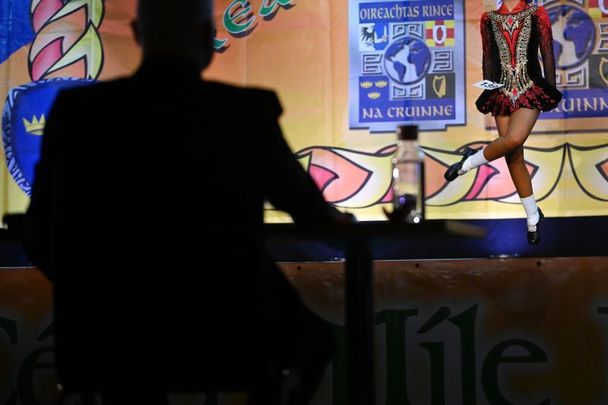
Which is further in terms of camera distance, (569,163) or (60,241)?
(569,163)

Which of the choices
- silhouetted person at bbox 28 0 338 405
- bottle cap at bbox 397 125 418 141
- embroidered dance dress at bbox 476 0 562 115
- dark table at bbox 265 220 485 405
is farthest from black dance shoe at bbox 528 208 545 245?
silhouetted person at bbox 28 0 338 405

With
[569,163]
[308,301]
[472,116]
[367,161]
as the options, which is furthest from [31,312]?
[569,163]

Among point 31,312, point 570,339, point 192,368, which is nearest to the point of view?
point 192,368

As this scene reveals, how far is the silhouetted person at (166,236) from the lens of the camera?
1.75m

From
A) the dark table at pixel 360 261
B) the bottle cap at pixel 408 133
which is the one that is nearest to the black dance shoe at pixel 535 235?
the bottle cap at pixel 408 133

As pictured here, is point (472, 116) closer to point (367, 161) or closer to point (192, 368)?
point (367, 161)

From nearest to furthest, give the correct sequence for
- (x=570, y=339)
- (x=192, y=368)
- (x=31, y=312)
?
(x=192, y=368) < (x=570, y=339) < (x=31, y=312)

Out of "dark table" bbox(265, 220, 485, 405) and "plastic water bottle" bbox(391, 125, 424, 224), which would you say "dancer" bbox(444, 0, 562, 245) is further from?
"dark table" bbox(265, 220, 485, 405)

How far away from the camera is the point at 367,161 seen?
5020 millimetres

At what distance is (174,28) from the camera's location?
1902 mm

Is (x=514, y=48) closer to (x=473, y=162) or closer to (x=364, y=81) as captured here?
(x=473, y=162)

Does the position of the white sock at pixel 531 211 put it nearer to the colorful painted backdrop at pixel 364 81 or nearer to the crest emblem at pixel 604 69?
the colorful painted backdrop at pixel 364 81

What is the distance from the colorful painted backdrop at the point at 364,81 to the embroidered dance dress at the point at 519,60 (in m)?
0.09

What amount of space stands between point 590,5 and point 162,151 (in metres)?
3.69
